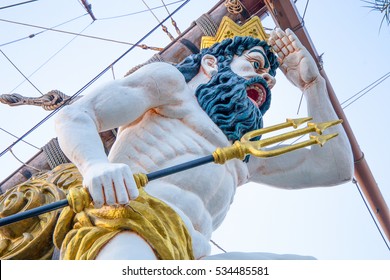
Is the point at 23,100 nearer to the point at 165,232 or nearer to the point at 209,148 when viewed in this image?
the point at 209,148

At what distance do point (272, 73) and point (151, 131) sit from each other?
680mm

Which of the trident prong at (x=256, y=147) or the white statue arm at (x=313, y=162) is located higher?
the trident prong at (x=256, y=147)

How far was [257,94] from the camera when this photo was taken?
8.72ft

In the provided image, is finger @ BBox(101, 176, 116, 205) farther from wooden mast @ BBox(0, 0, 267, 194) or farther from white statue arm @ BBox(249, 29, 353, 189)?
wooden mast @ BBox(0, 0, 267, 194)

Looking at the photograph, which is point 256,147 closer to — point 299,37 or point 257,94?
point 257,94

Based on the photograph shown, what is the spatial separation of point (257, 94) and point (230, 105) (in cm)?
22

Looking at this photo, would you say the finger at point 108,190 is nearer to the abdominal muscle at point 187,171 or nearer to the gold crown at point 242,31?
the abdominal muscle at point 187,171

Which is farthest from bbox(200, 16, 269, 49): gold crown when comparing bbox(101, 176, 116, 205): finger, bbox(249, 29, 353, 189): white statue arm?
bbox(101, 176, 116, 205): finger

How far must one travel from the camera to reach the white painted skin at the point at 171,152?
1912 millimetres

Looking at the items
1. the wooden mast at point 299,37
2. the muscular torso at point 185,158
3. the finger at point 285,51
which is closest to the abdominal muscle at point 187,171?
the muscular torso at point 185,158

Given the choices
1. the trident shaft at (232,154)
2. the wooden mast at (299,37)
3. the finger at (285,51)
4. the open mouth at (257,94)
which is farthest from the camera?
the wooden mast at (299,37)

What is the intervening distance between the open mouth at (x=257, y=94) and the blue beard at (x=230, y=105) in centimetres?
6

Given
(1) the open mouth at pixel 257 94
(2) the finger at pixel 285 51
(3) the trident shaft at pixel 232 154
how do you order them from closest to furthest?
1. (3) the trident shaft at pixel 232 154
2. (1) the open mouth at pixel 257 94
3. (2) the finger at pixel 285 51

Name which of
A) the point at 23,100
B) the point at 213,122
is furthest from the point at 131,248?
the point at 23,100
